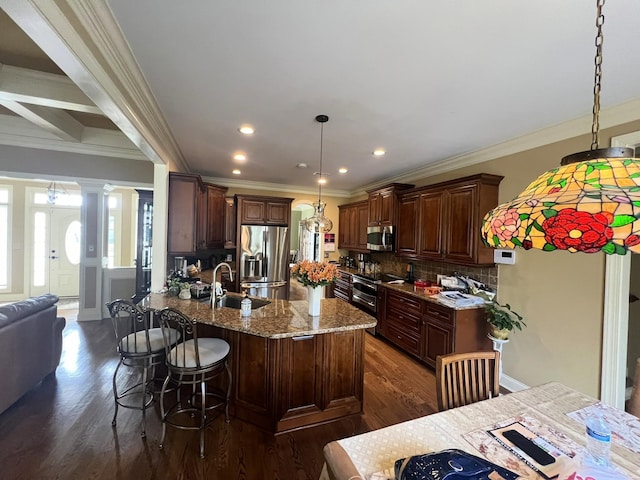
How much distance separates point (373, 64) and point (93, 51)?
5.24ft

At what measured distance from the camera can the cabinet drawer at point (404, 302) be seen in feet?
11.5

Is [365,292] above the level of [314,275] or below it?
below

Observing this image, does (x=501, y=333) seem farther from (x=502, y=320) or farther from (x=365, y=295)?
(x=365, y=295)

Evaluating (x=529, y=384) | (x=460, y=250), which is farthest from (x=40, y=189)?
(x=529, y=384)

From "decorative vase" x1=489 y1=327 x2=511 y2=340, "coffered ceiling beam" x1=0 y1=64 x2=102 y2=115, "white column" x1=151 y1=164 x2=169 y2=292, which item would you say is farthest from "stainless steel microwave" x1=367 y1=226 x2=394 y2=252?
"coffered ceiling beam" x1=0 y1=64 x2=102 y2=115

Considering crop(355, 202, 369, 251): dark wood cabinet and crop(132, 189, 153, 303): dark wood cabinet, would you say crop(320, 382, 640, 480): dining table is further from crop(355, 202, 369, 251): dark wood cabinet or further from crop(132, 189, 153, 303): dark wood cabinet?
crop(132, 189, 153, 303): dark wood cabinet

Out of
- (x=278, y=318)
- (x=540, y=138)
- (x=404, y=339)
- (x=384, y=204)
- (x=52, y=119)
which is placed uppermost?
(x=52, y=119)

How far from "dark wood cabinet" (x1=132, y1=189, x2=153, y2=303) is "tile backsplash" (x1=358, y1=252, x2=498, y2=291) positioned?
14.1 ft

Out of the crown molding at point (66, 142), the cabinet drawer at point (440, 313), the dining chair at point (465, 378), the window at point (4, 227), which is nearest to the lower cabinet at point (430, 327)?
the cabinet drawer at point (440, 313)

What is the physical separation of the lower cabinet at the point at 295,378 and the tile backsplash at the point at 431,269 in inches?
78.8

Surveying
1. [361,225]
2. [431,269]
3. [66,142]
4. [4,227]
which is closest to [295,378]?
[431,269]

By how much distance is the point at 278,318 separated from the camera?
236cm

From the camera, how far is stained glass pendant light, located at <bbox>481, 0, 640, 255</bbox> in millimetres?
688

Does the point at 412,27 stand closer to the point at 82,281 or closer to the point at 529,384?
the point at 529,384
